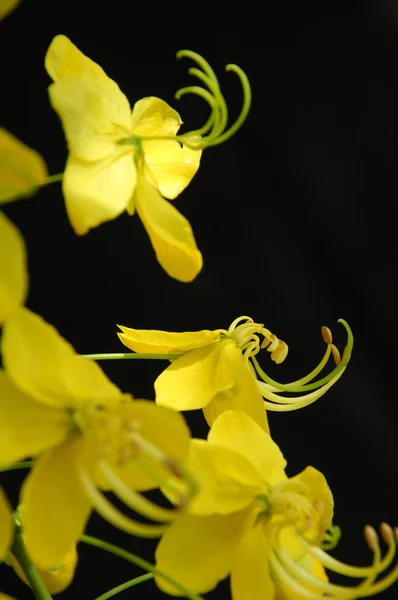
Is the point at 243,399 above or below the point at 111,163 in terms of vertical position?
below

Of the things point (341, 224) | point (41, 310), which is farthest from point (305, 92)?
point (41, 310)

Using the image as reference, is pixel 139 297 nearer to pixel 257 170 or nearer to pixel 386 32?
pixel 257 170

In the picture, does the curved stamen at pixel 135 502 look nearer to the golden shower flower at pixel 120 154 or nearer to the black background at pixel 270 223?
the golden shower flower at pixel 120 154

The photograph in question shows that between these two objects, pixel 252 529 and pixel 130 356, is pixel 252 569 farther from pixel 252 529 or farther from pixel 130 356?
pixel 130 356

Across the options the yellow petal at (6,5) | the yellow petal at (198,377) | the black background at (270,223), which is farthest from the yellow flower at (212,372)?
the black background at (270,223)

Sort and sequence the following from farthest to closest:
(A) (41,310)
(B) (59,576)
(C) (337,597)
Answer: (A) (41,310) → (B) (59,576) → (C) (337,597)

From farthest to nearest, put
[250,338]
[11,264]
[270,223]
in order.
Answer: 1. [270,223]
2. [250,338]
3. [11,264]

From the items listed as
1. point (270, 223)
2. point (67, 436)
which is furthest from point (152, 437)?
point (270, 223)
